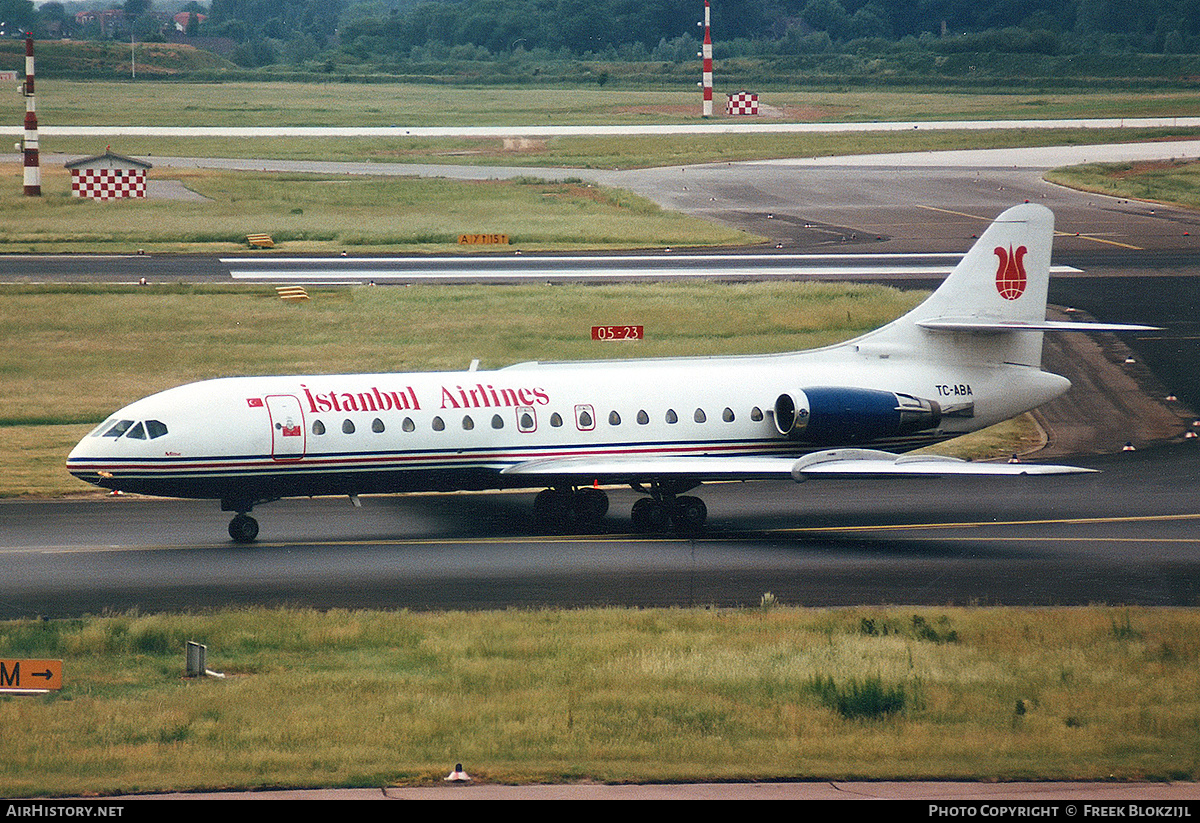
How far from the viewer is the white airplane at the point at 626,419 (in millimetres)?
27938

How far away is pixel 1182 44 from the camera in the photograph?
186m

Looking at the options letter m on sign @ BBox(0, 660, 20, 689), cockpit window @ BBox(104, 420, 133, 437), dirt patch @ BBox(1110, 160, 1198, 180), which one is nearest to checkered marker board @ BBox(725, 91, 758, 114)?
dirt patch @ BBox(1110, 160, 1198, 180)

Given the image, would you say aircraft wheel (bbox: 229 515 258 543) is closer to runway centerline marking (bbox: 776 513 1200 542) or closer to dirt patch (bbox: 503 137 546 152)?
runway centerline marking (bbox: 776 513 1200 542)

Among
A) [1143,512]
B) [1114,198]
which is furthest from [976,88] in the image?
[1143,512]

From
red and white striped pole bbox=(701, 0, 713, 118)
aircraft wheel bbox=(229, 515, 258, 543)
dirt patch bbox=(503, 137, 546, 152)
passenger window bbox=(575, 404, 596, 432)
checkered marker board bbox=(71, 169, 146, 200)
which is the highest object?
red and white striped pole bbox=(701, 0, 713, 118)

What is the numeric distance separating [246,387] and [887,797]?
16989 millimetres

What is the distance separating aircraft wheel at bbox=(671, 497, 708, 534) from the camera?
2995 centimetres

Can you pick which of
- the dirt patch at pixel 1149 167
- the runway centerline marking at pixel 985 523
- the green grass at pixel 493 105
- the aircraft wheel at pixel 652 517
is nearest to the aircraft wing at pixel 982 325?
the runway centerline marking at pixel 985 523

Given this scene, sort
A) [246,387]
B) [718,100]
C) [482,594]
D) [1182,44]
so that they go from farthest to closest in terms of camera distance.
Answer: [1182,44] < [718,100] < [246,387] < [482,594]

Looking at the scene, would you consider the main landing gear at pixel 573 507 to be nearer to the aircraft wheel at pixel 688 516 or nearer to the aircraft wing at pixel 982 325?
the aircraft wheel at pixel 688 516

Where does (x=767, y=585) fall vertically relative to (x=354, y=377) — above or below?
below

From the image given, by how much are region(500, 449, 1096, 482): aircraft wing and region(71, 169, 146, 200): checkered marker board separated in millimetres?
55705

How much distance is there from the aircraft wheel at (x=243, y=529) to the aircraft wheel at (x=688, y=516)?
→ 805 cm
